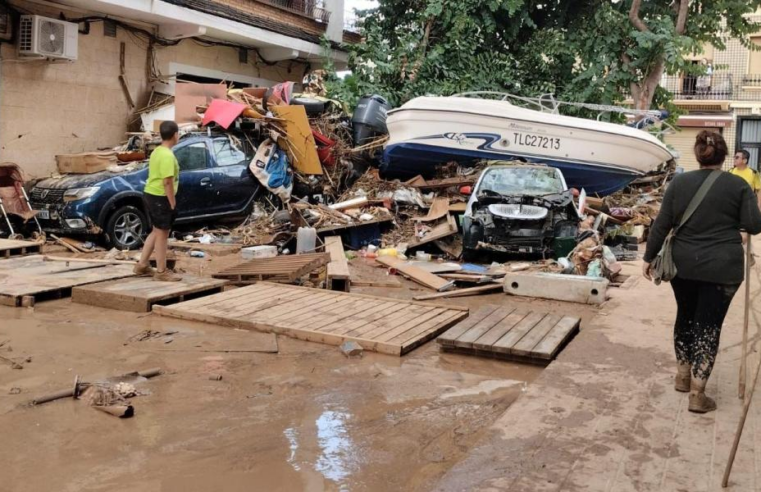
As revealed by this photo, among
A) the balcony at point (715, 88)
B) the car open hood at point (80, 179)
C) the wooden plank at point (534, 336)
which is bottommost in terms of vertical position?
the wooden plank at point (534, 336)

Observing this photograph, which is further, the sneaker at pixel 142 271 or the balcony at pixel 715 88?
the balcony at pixel 715 88

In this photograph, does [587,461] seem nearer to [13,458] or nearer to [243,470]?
[243,470]

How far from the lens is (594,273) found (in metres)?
8.91

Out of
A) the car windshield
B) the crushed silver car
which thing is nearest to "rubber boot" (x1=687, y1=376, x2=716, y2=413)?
the crushed silver car

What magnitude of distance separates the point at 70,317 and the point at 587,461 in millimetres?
4964

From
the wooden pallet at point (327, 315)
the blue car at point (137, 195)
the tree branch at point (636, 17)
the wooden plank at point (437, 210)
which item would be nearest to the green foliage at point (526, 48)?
the tree branch at point (636, 17)

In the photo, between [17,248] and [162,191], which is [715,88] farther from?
[17,248]

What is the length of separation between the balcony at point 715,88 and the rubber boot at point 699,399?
3307 cm

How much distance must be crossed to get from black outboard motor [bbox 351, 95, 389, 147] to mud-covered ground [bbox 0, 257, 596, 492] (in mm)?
9290

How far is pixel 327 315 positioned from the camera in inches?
259

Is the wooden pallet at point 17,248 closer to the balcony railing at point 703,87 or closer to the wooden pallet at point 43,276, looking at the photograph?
the wooden pallet at point 43,276

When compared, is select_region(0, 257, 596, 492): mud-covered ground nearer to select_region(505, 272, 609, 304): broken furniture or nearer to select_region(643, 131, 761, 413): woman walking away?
select_region(643, 131, 761, 413): woman walking away

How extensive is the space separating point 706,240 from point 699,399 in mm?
922

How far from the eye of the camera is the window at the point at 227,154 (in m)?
12.0
